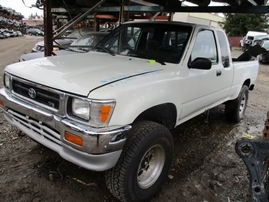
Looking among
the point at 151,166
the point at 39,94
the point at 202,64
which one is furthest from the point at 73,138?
the point at 202,64

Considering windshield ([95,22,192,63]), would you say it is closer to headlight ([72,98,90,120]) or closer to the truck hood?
the truck hood

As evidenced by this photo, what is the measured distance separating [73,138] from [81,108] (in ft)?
0.87

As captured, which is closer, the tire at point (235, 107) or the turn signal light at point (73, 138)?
the turn signal light at point (73, 138)

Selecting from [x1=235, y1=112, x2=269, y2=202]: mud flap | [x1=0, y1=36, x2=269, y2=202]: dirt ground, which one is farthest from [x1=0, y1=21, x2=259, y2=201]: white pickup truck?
[x1=235, y1=112, x2=269, y2=202]: mud flap

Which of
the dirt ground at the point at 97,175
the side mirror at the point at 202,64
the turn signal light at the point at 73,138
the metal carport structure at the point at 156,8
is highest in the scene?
the metal carport structure at the point at 156,8

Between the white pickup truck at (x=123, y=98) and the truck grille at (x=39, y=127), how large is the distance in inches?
0.4

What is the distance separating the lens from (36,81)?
234cm

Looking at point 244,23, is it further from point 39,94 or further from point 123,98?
point 39,94

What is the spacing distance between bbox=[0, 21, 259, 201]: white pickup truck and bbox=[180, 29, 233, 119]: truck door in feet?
0.05

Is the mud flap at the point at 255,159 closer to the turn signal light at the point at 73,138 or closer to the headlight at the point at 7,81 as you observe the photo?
the turn signal light at the point at 73,138

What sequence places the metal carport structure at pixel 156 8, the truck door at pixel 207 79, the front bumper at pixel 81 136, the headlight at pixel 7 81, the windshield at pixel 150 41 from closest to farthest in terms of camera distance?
the front bumper at pixel 81 136 → the headlight at pixel 7 81 → the truck door at pixel 207 79 → the windshield at pixel 150 41 → the metal carport structure at pixel 156 8

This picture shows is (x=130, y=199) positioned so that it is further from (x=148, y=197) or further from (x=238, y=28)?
(x=238, y=28)

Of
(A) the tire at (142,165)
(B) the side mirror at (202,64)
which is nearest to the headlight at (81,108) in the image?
(A) the tire at (142,165)

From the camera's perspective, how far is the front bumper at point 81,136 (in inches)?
78.9
